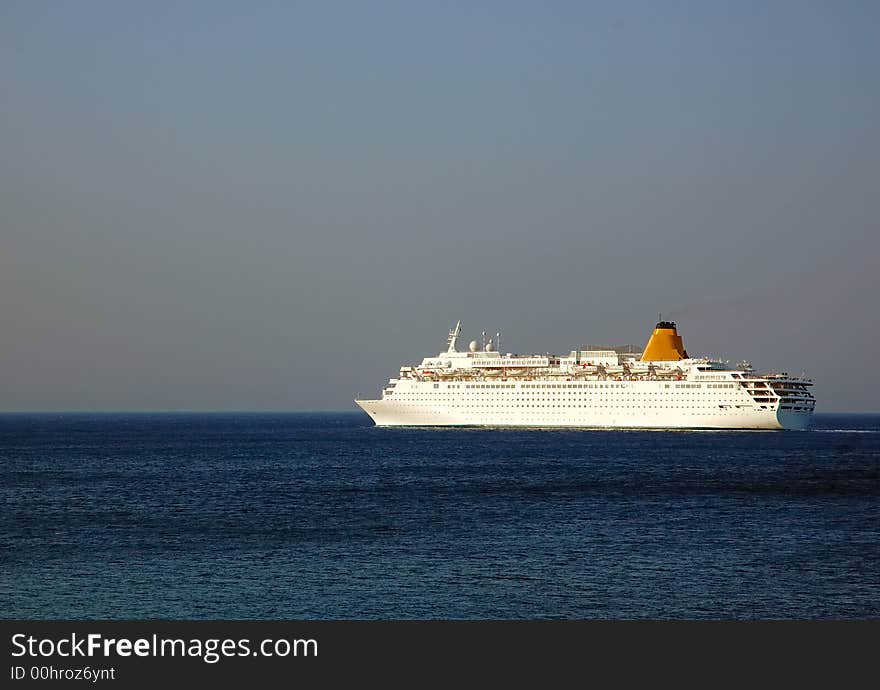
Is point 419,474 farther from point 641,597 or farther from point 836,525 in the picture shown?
point 641,597

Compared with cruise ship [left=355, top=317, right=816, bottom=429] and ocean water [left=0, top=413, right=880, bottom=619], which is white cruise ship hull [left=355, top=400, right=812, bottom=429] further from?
ocean water [left=0, top=413, right=880, bottom=619]

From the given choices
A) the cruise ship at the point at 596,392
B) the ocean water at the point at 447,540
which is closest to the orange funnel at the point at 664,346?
the cruise ship at the point at 596,392

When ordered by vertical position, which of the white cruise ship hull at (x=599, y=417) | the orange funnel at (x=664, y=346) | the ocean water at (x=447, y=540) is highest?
the orange funnel at (x=664, y=346)

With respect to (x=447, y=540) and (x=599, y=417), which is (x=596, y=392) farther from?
(x=447, y=540)

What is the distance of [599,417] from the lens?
3782 inches

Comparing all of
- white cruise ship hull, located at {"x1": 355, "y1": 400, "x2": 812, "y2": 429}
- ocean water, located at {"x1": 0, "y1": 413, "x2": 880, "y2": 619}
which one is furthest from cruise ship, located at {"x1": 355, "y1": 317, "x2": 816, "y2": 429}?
ocean water, located at {"x1": 0, "y1": 413, "x2": 880, "y2": 619}

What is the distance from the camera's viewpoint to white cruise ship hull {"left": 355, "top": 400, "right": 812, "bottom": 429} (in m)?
91.4

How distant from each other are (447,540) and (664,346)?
70.3 meters

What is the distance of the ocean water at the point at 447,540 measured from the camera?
24094 millimetres

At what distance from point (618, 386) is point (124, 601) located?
→ 74.6m

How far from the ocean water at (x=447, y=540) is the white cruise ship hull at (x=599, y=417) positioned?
92.5 feet

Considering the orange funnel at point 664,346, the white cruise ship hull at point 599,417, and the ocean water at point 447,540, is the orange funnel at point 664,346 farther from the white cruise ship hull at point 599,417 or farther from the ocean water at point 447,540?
the ocean water at point 447,540

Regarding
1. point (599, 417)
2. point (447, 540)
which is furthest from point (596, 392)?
point (447, 540)

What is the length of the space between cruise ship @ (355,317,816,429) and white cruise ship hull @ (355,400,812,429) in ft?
0.28
